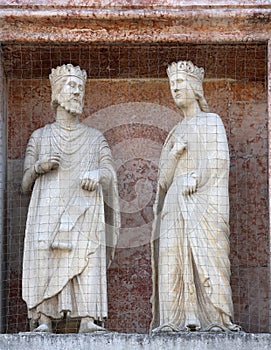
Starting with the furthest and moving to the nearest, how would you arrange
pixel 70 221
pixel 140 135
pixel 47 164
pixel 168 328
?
pixel 140 135
pixel 47 164
pixel 70 221
pixel 168 328

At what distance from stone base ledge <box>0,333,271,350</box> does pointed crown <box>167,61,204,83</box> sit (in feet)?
5.38

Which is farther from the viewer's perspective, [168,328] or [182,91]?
[182,91]

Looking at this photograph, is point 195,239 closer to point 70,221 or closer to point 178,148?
point 178,148

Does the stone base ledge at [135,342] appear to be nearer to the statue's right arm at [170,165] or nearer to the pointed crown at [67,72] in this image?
the statue's right arm at [170,165]

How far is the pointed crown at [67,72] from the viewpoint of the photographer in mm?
10305

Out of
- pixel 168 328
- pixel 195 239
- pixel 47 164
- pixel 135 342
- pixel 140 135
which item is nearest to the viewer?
pixel 135 342

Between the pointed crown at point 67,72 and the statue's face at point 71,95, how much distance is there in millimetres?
26

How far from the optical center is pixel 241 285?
1038 cm

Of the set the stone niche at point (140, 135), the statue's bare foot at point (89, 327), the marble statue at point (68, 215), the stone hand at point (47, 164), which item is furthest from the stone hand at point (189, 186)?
the statue's bare foot at point (89, 327)

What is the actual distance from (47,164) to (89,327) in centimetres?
99

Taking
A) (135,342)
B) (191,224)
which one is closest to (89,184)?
(191,224)

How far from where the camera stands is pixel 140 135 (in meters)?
10.7

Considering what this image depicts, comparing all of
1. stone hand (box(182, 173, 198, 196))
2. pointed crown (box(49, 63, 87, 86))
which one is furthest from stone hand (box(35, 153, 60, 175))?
stone hand (box(182, 173, 198, 196))

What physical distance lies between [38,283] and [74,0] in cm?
165
